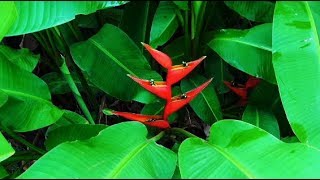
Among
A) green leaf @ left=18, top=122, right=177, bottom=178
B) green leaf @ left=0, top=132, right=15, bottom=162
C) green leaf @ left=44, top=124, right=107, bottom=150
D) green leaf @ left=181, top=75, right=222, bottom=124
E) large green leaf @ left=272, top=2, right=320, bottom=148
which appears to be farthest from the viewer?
green leaf @ left=181, top=75, right=222, bottom=124

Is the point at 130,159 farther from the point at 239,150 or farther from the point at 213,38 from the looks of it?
the point at 213,38

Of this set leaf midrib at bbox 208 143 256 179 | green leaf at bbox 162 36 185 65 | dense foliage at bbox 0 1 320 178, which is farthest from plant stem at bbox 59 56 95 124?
leaf midrib at bbox 208 143 256 179

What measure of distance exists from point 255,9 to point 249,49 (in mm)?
178

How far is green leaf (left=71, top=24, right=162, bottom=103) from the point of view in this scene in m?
1.32

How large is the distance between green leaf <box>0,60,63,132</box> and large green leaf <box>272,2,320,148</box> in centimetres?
50

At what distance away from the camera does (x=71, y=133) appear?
129cm

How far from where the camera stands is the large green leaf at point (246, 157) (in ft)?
3.13

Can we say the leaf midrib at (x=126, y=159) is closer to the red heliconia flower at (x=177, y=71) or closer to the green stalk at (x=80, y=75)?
the red heliconia flower at (x=177, y=71)

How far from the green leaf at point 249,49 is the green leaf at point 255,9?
0.10 meters

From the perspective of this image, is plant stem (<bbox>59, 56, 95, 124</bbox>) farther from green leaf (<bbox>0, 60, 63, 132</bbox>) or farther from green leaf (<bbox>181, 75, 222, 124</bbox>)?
green leaf (<bbox>181, 75, 222, 124</bbox>)

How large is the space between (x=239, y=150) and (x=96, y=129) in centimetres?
37

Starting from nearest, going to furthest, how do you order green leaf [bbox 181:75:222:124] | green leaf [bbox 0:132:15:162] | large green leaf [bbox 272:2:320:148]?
1. green leaf [bbox 0:132:15:162]
2. large green leaf [bbox 272:2:320:148]
3. green leaf [bbox 181:75:222:124]

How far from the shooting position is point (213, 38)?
4.65ft

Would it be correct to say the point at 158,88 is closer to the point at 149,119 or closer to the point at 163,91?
the point at 163,91
